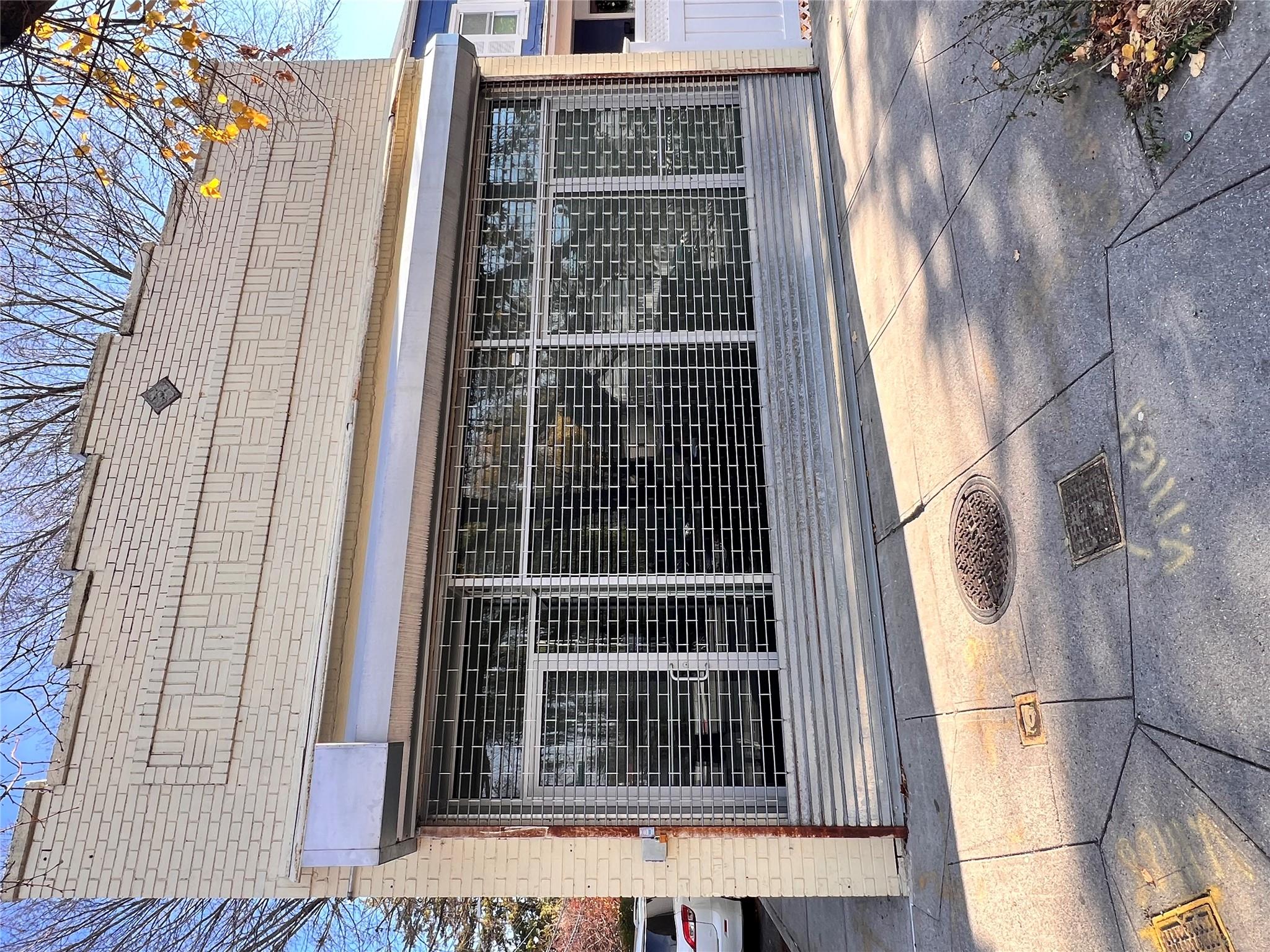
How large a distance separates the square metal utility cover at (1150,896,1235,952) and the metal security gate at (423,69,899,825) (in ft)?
10.1

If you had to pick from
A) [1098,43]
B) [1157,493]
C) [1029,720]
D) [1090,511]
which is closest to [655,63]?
[1098,43]

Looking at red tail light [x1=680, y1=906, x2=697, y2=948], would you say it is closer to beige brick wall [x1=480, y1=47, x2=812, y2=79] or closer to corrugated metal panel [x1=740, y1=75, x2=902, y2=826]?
corrugated metal panel [x1=740, y1=75, x2=902, y2=826]

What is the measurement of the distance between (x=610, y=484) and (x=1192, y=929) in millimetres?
5258

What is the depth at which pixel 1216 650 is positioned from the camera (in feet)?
10.0

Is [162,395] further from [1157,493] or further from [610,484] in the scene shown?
[1157,493]

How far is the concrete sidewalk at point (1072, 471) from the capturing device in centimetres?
302

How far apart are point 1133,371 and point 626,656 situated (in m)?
4.69

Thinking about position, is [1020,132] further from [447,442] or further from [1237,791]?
[447,442]

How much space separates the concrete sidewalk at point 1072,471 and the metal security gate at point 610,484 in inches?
59.6

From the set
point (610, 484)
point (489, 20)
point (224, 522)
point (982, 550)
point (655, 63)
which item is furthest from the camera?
point (489, 20)

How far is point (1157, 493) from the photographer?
11.2 feet

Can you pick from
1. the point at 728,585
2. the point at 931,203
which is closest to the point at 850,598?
the point at 728,585

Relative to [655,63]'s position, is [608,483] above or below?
below

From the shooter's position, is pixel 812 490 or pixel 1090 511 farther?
pixel 812 490
